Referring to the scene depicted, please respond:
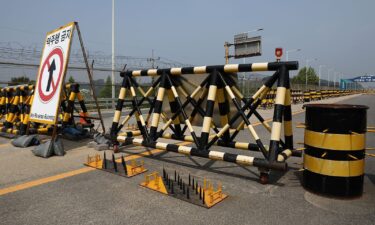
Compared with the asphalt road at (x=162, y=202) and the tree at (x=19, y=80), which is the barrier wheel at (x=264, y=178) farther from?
the tree at (x=19, y=80)

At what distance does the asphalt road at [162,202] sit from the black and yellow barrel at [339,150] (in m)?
0.16

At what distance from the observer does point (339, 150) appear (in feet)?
10.3

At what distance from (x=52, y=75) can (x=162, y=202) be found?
13.8 ft

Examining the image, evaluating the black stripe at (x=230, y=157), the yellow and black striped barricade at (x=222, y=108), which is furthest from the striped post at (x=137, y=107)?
the black stripe at (x=230, y=157)

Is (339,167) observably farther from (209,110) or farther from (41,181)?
(41,181)

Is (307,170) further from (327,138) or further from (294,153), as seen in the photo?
(294,153)

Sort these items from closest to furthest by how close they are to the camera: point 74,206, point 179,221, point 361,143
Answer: point 179,221, point 74,206, point 361,143

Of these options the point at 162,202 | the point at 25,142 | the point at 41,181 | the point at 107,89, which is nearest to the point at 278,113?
the point at 162,202

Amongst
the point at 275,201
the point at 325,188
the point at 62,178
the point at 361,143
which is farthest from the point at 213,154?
the point at 62,178

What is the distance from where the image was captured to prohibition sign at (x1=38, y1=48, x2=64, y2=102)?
5.68m

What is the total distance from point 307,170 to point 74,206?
108 inches

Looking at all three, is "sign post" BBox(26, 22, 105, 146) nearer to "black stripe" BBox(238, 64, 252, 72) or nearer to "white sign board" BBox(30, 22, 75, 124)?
"white sign board" BBox(30, 22, 75, 124)

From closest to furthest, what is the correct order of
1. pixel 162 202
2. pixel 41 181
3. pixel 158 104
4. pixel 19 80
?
pixel 162 202 < pixel 41 181 < pixel 158 104 < pixel 19 80

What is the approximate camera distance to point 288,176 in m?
4.07
